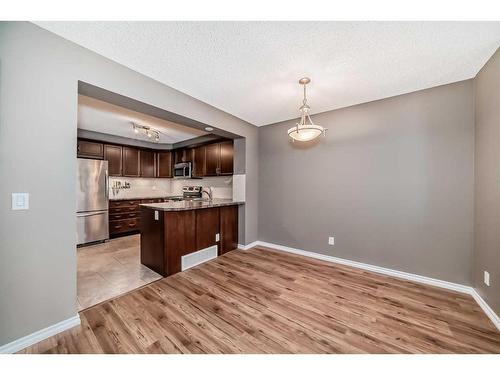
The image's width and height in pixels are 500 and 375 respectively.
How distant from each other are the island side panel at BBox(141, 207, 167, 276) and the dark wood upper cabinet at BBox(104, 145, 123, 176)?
2.35 meters

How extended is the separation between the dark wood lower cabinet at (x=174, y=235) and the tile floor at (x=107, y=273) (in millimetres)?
213

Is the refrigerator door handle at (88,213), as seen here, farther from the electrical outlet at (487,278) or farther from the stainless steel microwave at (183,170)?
the electrical outlet at (487,278)

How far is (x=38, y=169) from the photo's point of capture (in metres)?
1.42

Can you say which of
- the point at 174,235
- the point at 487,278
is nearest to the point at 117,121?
the point at 174,235

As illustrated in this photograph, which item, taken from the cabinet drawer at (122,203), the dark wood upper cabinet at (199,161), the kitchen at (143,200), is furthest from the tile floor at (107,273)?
the dark wood upper cabinet at (199,161)

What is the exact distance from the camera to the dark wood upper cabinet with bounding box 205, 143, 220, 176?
4.21 meters

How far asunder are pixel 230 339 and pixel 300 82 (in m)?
2.59

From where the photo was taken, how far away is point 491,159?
1741 millimetres

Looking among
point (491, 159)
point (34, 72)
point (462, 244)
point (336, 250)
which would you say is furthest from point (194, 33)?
point (462, 244)

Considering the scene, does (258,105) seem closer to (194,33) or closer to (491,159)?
(194,33)

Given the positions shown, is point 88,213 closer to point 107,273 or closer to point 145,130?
point 107,273

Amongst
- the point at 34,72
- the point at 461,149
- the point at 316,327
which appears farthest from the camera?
the point at 461,149

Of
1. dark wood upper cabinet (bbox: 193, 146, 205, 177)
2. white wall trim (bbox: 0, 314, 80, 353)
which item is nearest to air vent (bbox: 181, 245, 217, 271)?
white wall trim (bbox: 0, 314, 80, 353)

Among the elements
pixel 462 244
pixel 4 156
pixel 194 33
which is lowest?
pixel 462 244
